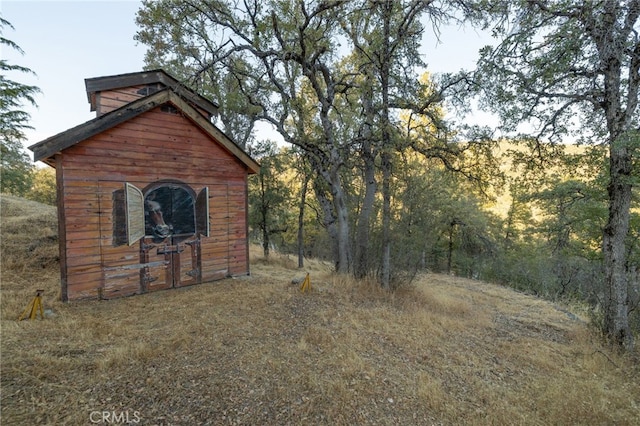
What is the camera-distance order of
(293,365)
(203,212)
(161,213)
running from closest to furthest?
1. (293,365)
2. (161,213)
3. (203,212)

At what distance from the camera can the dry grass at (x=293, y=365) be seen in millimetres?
2918

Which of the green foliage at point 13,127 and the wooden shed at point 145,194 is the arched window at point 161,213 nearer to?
the wooden shed at point 145,194

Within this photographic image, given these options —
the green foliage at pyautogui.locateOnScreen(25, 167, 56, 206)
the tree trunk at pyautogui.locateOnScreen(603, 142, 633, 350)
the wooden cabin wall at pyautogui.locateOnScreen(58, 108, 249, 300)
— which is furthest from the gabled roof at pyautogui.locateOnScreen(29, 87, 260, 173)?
the green foliage at pyautogui.locateOnScreen(25, 167, 56, 206)

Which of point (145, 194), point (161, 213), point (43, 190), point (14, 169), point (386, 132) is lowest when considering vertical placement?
point (161, 213)

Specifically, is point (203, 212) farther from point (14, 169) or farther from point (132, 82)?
point (14, 169)

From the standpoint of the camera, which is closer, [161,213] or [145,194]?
[145,194]

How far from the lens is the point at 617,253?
528 cm

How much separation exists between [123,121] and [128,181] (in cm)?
145

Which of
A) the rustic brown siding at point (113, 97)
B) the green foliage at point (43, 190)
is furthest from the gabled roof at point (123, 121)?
the green foliage at point (43, 190)

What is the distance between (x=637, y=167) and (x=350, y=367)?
20.9 ft

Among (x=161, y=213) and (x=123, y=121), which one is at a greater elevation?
(x=123, y=121)

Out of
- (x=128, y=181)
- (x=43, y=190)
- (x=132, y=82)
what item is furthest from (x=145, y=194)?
(x=43, y=190)

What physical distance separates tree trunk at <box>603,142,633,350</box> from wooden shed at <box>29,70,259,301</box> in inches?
339

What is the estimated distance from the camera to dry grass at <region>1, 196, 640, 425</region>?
2918 millimetres
